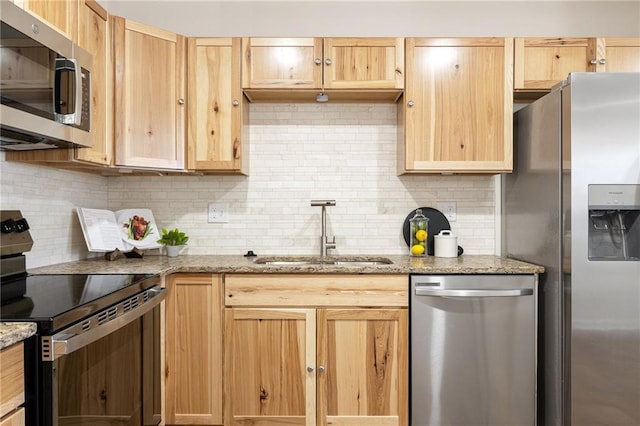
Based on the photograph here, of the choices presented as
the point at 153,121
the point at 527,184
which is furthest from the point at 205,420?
the point at 527,184

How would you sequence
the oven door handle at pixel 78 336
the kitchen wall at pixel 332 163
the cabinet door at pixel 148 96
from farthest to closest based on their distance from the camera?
the kitchen wall at pixel 332 163
the cabinet door at pixel 148 96
the oven door handle at pixel 78 336

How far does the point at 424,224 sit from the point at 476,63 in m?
0.94

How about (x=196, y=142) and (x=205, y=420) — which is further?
(x=196, y=142)

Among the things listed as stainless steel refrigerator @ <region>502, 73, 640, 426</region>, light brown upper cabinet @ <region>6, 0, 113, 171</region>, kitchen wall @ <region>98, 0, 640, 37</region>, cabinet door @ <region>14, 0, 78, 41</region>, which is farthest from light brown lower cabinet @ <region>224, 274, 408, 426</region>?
kitchen wall @ <region>98, 0, 640, 37</region>

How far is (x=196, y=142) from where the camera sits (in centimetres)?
244

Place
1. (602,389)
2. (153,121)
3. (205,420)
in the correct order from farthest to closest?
(153,121) < (205,420) < (602,389)

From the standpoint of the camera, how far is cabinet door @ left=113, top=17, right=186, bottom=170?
2.24 meters

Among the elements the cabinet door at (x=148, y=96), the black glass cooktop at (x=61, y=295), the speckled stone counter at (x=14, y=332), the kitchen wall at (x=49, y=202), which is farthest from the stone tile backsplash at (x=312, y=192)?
the speckled stone counter at (x=14, y=332)

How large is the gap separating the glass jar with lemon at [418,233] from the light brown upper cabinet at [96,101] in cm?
170

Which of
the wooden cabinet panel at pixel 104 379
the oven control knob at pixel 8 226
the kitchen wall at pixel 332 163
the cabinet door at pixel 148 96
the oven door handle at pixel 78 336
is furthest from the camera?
the kitchen wall at pixel 332 163

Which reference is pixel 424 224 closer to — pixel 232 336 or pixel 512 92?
pixel 512 92

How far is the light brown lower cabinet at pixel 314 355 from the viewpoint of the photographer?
7.12 ft

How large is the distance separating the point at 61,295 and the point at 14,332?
0.42 m

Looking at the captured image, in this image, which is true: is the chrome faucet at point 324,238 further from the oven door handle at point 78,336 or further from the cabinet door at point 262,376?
the oven door handle at point 78,336
